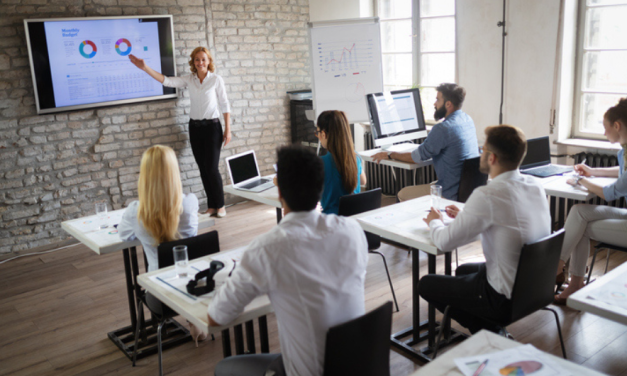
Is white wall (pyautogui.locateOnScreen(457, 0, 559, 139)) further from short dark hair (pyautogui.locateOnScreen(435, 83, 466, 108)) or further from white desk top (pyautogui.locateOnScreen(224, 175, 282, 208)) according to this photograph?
white desk top (pyautogui.locateOnScreen(224, 175, 282, 208))

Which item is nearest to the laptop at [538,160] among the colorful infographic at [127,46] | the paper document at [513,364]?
the paper document at [513,364]

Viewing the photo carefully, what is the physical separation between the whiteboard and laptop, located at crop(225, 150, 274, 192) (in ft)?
5.75

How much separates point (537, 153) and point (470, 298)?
215 centimetres

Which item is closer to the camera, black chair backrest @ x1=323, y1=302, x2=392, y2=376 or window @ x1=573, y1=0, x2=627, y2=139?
black chair backrest @ x1=323, y1=302, x2=392, y2=376

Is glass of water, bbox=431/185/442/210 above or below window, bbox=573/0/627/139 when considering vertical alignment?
below

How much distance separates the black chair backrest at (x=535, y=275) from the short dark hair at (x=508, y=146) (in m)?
0.36

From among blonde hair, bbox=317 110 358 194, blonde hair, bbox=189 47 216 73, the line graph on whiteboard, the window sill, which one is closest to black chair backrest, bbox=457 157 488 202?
blonde hair, bbox=317 110 358 194

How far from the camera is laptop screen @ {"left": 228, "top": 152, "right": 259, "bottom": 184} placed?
4.11 metres

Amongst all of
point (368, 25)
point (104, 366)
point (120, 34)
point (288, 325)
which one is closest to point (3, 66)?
point (120, 34)

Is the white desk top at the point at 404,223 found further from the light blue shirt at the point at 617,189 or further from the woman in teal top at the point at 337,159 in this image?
the light blue shirt at the point at 617,189

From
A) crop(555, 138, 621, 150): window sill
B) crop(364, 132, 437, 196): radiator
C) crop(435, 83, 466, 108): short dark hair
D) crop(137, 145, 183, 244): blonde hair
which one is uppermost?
crop(435, 83, 466, 108): short dark hair

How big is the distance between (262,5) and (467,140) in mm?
3265

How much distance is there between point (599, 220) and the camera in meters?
3.57

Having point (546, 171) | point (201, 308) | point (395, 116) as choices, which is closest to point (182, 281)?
point (201, 308)
